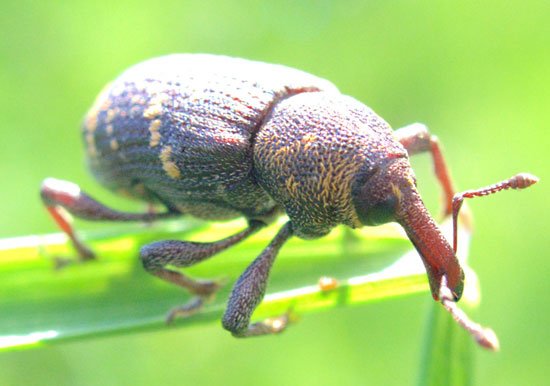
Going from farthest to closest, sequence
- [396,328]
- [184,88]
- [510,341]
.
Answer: [396,328] < [510,341] < [184,88]

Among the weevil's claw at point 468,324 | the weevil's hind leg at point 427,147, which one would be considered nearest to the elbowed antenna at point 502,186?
the weevil's claw at point 468,324

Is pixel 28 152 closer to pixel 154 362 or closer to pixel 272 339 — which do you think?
pixel 154 362

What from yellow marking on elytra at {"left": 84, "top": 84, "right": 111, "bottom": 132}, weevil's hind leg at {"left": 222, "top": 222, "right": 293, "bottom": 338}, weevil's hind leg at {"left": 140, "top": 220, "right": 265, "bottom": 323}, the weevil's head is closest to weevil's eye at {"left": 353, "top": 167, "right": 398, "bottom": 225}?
the weevil's head

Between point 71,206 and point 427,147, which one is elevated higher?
point 427,147

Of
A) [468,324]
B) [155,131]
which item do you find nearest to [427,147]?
[468,324]

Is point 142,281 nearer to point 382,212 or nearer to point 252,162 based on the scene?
point 252,162

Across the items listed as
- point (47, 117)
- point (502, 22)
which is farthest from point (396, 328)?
point (47, 117)
